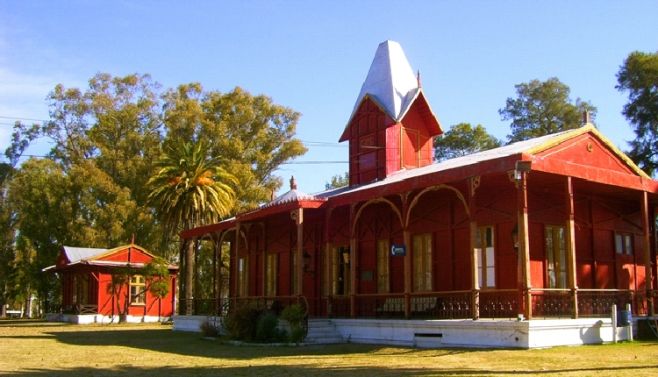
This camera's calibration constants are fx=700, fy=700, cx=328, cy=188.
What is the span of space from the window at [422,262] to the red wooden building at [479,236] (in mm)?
48

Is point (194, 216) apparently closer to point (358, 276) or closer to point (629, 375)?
point (358, 276)

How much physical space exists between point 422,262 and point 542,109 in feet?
111

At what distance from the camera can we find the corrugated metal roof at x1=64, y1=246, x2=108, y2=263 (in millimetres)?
46844

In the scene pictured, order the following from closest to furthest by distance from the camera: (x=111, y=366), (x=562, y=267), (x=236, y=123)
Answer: (x=111, y=366)
(x=562, y=267)
(x=236, y=123)

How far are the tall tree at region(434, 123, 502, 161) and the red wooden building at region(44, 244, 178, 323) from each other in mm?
22960

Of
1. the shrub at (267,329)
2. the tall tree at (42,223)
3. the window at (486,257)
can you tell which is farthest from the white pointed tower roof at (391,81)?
the tall tree at (42,223)

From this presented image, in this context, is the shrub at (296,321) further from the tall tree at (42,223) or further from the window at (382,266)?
the tall tree at (42,223)

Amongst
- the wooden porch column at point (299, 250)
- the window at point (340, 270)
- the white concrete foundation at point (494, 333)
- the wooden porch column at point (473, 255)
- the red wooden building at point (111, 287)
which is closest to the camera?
the white concrete foundation at point (494, 333)

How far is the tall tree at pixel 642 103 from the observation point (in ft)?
131

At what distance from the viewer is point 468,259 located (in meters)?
21.0

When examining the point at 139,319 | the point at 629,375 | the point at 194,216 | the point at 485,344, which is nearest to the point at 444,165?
the point at 485,344

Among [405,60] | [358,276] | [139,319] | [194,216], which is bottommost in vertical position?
[139,319]

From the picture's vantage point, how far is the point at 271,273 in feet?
101

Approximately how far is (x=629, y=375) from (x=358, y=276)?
1413 cm
